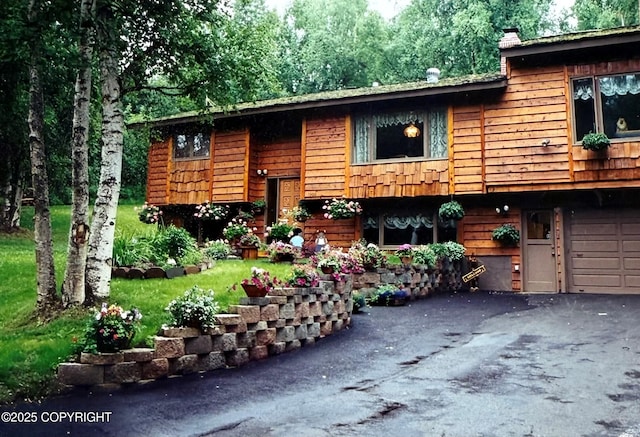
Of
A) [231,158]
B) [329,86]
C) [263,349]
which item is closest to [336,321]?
[263,349]

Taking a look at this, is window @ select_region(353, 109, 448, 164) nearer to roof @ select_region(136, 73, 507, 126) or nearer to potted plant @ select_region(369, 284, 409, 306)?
roof @ select_region(136, 73, 507, 126)

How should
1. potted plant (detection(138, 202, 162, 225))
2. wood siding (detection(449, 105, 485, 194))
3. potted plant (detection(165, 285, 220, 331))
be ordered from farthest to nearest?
potted plant (detection(138, 202, 162, 225)), wood siding (detection(449, 105, 485, 194)), potted plant (detection(165, 285, 220, 331))

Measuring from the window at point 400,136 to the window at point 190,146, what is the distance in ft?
19.5

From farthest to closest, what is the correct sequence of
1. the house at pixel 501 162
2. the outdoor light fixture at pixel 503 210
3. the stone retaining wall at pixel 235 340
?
1. the outdoor light fixture at pixel 503 210
2. the house at pixel 501 162
3. the stone retaining wall at pixel 235 340

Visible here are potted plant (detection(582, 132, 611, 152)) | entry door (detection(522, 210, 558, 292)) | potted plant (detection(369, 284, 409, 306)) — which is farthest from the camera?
entry door (detection(522, 210, 558, 292))

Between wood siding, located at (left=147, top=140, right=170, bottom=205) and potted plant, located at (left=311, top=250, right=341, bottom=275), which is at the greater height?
wood siding, located at (left=147, top=140, right=170, bottom=205)

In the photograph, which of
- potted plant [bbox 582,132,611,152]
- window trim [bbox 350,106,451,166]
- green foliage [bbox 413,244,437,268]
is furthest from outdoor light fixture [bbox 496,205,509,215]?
green foliage [bbox 413,244,437,268]

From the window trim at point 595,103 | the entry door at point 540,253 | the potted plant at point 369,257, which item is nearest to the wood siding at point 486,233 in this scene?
the entry door at point 540,253

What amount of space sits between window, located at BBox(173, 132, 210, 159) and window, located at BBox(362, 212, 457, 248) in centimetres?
668

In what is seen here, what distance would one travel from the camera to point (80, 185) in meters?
7.52

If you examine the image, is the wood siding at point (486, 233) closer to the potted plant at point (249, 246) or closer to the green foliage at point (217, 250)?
the potted plant at point (249, 246)

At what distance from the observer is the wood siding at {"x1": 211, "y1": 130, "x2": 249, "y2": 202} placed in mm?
17844

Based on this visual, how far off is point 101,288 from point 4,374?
2.16m

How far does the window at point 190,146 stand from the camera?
19.0 m
